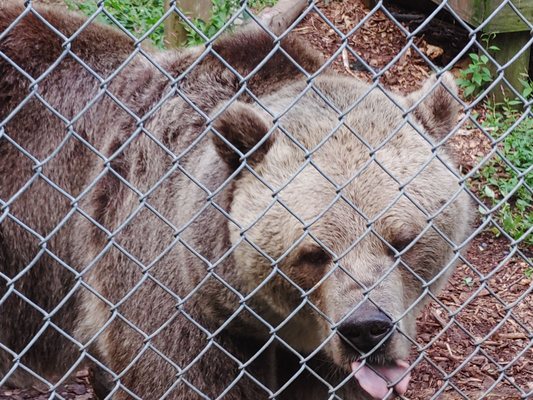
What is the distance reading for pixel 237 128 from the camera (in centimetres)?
348

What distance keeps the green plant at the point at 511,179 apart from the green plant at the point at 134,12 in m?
2.82

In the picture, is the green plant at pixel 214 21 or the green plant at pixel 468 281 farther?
the green plant at pixel 214 21

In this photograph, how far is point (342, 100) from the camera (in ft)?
13.0

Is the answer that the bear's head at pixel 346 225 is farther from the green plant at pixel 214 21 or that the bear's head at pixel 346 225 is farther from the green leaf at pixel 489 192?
the green plant at pixel 214 21

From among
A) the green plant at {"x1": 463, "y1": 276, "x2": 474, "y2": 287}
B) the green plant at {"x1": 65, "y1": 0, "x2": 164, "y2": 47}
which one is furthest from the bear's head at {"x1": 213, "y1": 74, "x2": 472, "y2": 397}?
the green plant at {"x1": 65, "y1": 0, "x2": 164, "y2": 47}

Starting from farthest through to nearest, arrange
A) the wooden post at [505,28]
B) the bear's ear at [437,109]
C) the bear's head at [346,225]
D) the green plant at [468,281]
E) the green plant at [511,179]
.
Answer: the wooden post at [505,28] → the green plant at [511,179] → the green plant at [468,281] → the bear's ear at [437,109] → the bear's head at [346,225]

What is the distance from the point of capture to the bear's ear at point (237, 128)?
343 centimetres

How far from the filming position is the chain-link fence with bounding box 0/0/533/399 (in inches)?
134

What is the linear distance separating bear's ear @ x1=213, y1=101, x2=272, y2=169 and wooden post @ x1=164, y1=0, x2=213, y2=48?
10.6 feet

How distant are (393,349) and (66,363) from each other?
7.31ft

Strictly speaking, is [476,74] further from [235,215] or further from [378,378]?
[378,378]

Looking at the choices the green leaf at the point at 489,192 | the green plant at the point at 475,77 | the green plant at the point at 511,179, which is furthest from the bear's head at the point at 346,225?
the green plant at the point at 475,77

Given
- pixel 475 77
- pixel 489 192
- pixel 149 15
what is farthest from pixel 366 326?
pixel 149 15

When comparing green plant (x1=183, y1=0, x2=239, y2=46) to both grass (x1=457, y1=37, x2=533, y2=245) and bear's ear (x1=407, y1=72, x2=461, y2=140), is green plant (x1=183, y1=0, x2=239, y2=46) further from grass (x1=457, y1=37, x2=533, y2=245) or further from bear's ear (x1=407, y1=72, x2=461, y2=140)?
bear's ear (x1=407, y1=72, x2=461, y2=140)
